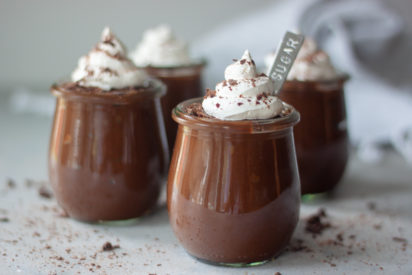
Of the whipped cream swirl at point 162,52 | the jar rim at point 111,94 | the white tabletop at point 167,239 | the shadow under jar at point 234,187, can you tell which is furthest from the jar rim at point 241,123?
the whipped cream swirl at point 162,52

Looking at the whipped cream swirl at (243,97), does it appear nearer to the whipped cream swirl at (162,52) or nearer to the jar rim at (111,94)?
the jar rim at (111,94)

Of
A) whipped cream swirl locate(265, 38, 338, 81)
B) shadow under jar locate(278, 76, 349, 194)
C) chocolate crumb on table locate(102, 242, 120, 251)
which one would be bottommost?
chocolate crumb on table locate(102, 242, 120, 251)

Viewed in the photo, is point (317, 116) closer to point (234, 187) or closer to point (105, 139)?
point (234, 187)

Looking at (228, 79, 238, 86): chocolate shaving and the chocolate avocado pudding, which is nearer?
(228, 79, 238, 86): chocolate shaving

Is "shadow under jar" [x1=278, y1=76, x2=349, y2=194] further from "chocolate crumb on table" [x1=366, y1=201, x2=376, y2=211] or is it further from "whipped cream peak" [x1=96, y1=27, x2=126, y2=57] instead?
"whipped cream peak" [x1=96, y1=27, x2=126, y2=57]

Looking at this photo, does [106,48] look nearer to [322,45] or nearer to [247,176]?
[247,176]

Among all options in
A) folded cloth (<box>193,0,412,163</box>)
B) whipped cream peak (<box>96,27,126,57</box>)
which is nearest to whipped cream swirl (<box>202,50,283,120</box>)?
whipped cream peak (<box>96,27,126,57</box>)

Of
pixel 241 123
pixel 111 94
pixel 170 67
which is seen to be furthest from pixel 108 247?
pixel 170 67
